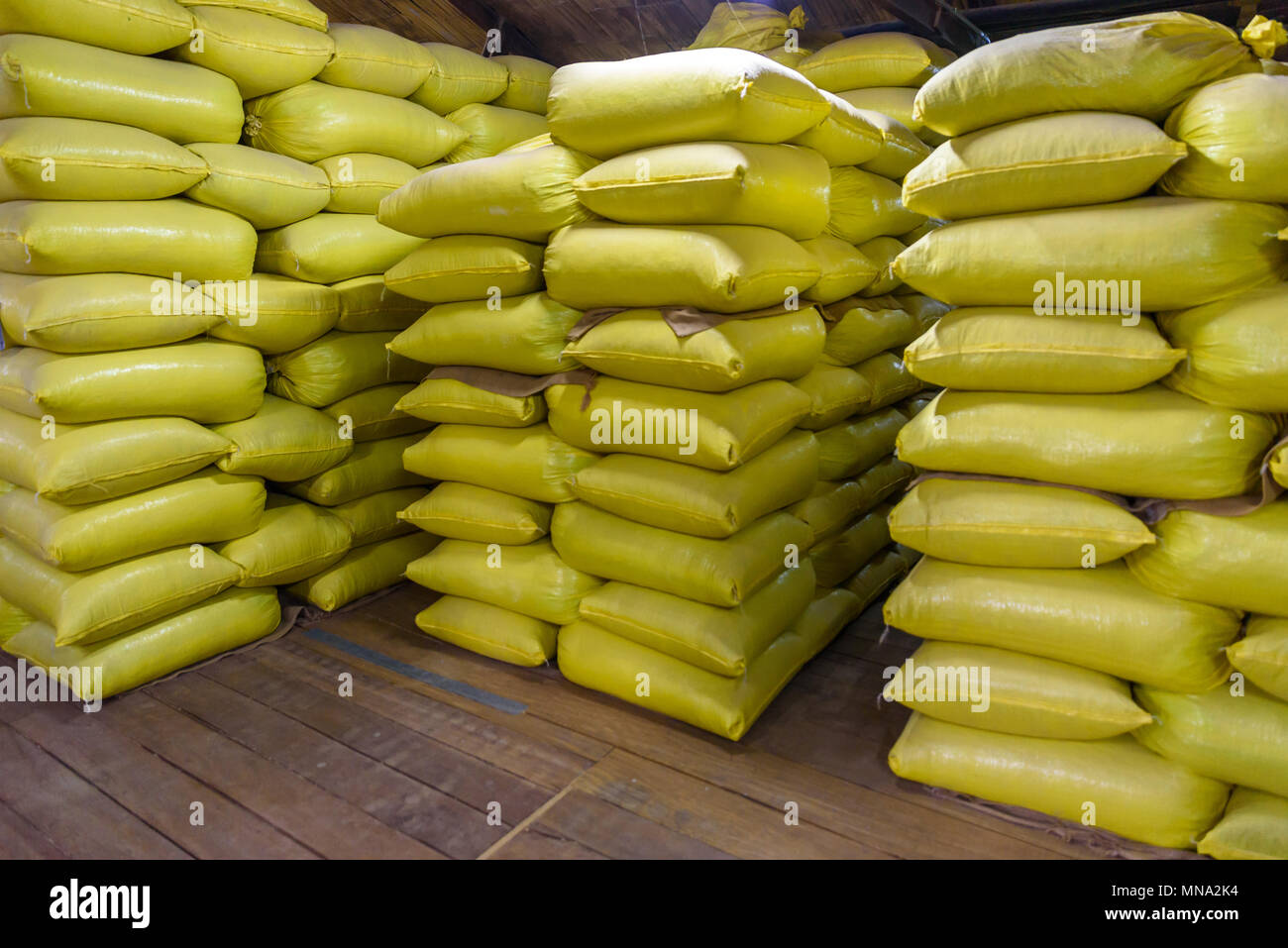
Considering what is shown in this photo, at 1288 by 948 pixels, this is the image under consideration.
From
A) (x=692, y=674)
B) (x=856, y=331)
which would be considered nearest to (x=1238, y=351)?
(x=856, y=331)

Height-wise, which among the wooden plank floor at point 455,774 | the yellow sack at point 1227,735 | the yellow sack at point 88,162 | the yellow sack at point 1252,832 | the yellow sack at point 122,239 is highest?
the yellow sack at point 88,162

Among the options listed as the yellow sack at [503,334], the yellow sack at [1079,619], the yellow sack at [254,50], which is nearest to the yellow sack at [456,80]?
the yellow sack at [254,50]

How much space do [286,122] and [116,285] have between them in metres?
0.91

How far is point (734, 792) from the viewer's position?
7.02ft

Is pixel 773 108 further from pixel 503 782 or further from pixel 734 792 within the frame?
pixel 503 782

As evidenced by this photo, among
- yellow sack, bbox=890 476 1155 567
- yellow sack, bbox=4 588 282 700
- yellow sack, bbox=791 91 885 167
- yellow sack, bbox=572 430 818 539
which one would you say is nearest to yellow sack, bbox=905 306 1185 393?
yellow sack, bbox=890 476 1155 567

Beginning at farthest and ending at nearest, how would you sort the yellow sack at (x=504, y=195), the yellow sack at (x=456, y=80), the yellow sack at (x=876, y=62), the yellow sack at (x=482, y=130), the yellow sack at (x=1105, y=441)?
1. the yellow sack at (x=482, y=130)
2. the yellow sack at (x=456, y=80)
3. the yellow sack at (x=876, y=62)
4. the yellow sack at (x=504, y=195)
5. the yellow sack at (x=1105, y=441)

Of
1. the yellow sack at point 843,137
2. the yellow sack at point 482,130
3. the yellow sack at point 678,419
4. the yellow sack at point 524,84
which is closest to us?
the yellow sack at point 678,419

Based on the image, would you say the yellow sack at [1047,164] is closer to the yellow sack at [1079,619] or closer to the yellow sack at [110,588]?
the yellow sack at [1079,619]

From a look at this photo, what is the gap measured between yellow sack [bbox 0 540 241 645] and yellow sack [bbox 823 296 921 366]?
7.37ft

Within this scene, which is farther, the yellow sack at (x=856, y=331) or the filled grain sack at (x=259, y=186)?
the yellow sack at (x=856, y=331)

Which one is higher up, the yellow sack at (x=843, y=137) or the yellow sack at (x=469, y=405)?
the yellow sack at (x=843, y=137)

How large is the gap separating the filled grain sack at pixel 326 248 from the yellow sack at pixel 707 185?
1.22m

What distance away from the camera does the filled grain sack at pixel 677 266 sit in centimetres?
213
